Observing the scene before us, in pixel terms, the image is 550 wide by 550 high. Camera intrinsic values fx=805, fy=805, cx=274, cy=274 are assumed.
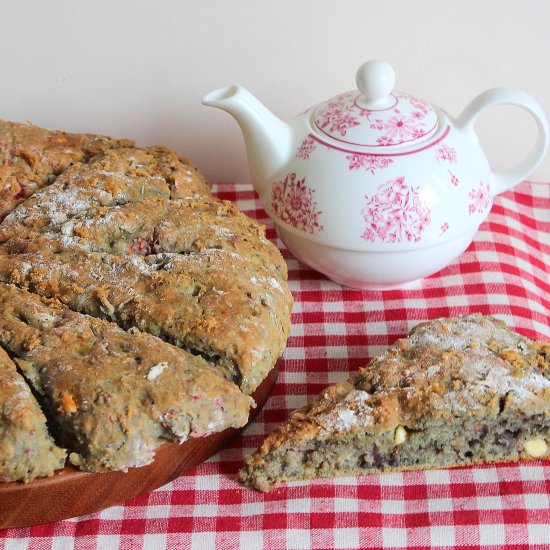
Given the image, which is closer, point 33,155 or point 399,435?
point 399,435

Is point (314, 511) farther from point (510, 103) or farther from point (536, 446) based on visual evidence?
point (510, 103)

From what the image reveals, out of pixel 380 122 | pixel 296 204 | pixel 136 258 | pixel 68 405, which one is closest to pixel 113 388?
pixel 68 405

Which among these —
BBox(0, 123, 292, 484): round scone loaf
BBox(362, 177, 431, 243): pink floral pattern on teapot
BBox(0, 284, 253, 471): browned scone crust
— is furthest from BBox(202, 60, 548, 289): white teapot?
BBox(0, 284, 253, 471): browned scone crust

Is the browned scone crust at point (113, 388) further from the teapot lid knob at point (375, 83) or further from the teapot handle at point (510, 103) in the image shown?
the teapot handle at point (510, 103)

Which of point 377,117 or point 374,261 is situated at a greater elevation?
point 377,117

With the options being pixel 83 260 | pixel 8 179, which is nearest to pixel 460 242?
pixel 83 260

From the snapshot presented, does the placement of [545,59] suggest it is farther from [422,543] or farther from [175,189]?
[422,543]

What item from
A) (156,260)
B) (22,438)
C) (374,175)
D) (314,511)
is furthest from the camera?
(374,175)
